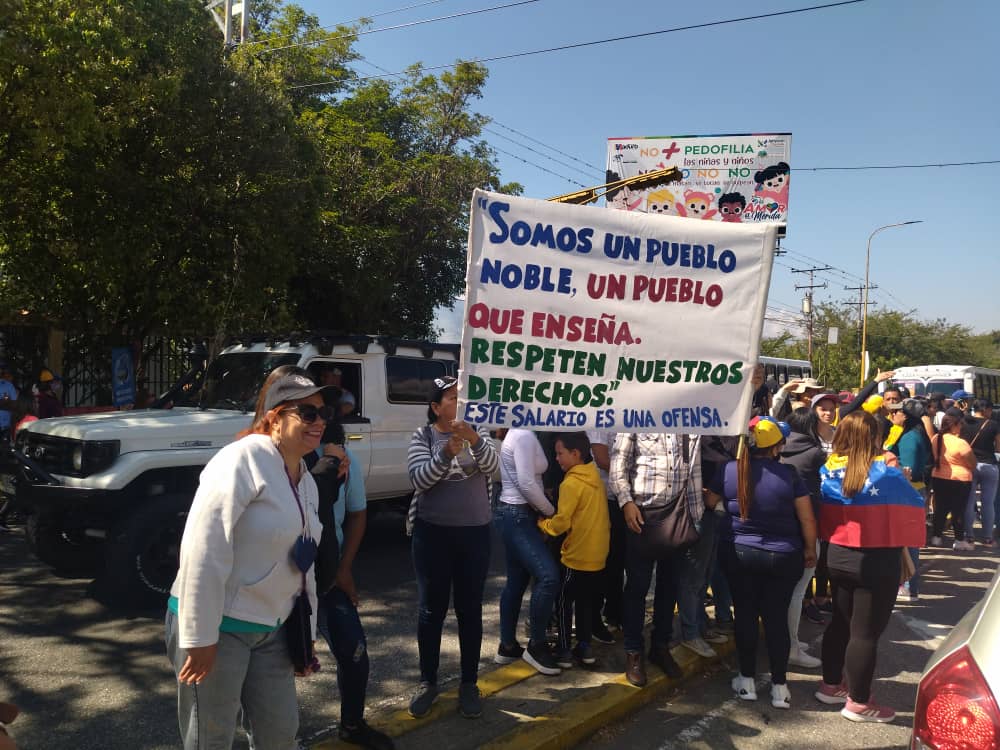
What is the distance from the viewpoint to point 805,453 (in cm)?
514

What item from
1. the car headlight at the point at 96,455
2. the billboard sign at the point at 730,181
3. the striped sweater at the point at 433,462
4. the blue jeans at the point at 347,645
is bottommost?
the blue jeans at the point at 347,645

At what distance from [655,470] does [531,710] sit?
4.91ft

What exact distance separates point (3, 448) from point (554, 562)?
181 inches

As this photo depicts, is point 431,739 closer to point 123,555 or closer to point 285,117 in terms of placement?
point 123,555

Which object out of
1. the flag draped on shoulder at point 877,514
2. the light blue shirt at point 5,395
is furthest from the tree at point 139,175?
the flag draped on shoulder at point 877,514

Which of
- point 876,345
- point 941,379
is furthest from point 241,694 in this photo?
point 876,345

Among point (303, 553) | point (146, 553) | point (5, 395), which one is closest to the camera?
point (303, 553)

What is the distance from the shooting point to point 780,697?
445 cm

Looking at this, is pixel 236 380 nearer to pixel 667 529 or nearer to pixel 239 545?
pixel 667 529

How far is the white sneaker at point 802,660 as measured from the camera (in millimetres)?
5145

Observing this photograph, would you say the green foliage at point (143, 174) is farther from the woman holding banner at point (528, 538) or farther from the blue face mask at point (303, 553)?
the blue face mask at point (303, 553)

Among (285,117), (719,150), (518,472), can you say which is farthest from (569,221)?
(719,150)

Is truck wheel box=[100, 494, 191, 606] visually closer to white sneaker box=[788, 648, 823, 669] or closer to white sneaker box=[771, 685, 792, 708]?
white sneaker box=[771, 685, 792, 708]

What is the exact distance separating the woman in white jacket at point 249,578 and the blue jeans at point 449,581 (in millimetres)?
1182
